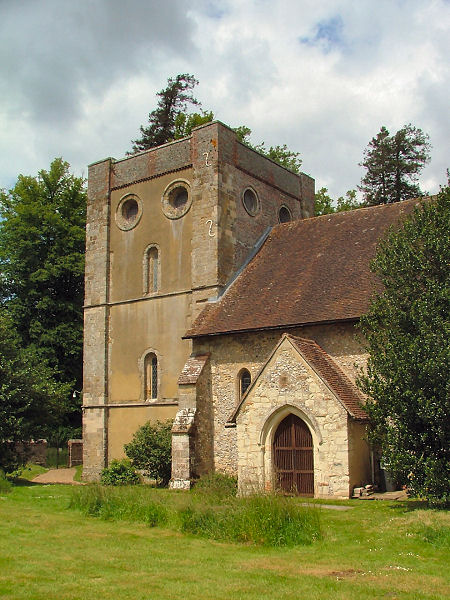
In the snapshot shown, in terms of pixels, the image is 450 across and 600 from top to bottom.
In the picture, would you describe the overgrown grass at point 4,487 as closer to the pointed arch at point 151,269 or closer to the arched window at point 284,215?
the pointed arch at point 151,269

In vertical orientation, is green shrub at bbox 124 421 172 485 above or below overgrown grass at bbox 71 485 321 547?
above

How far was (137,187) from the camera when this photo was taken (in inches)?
1087

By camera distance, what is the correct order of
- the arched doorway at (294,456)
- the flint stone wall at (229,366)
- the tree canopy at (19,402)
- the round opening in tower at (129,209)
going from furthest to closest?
1. the round opening in tower at (129,209)
2. the tree canopy at (19,402)
3. the flint stone wall at (229,366)
4. the arched doorway at (294,456)

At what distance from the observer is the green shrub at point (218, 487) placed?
569 inches

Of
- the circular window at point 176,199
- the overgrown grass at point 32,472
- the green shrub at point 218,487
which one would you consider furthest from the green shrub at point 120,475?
the circular window at point 176,199

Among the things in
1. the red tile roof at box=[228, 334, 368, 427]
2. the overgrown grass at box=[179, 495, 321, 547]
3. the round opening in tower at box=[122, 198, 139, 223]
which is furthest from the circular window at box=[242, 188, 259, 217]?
the overgrown grass at box=[179, 495, 321, 547]

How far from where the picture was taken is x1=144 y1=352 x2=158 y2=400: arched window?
2552cm

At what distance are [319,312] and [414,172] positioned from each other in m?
24.2

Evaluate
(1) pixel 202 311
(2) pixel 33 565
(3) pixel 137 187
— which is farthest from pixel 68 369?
(2) pixel 33 565

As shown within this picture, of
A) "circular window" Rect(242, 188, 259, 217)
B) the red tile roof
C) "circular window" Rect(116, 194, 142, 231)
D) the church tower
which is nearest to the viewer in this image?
the red tile roof

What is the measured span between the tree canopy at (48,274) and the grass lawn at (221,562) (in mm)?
23083

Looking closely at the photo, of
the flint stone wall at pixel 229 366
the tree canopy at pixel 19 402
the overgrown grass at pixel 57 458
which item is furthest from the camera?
the overgrown grass at pixel 57 458

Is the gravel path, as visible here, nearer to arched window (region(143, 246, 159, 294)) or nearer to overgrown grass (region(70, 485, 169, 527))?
arched window (region(143, 246, 159, 294))

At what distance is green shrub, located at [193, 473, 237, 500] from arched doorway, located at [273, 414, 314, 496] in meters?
1.57
